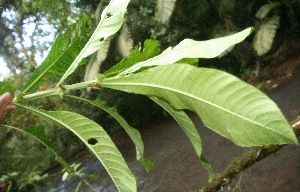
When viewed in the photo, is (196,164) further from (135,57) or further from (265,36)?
(135,57)

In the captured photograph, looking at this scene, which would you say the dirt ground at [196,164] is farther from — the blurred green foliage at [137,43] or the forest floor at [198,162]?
the blurred green foliage at [137,43]

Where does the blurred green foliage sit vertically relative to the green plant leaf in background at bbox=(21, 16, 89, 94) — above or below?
below

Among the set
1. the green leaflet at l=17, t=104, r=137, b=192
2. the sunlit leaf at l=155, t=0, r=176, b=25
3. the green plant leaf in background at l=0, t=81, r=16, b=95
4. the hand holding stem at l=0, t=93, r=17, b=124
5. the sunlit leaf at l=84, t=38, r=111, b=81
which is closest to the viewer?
the green leaflet at l=17, t=104, r=137, b=192

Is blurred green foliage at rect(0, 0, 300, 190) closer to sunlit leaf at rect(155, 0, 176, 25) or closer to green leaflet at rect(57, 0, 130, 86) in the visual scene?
sunlit leaf at rect(155, 0, 176, 25)

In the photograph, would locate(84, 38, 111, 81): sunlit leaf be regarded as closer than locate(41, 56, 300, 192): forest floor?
No

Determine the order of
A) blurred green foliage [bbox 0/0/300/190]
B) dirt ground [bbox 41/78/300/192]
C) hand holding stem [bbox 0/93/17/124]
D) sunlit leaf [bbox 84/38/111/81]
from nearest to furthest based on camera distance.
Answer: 1. hand holding stem [bbox 0/93/17/124]
2. dirt ground [bbox 41/78/300/192]
3. sunlit leaf [bbox 84/38/111/81]
4. blurred green foliage [bbox 0/0/300/190]

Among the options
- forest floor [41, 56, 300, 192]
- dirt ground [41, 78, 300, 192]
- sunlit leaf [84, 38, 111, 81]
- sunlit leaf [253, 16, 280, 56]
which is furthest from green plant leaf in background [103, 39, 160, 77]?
sunlit leaf [253, 16, 280, 56]
